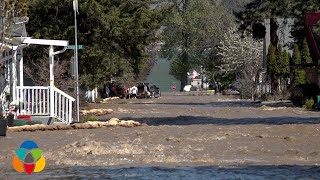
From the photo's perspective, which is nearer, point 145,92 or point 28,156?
point 28,156

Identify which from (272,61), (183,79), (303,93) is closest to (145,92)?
(272,61)

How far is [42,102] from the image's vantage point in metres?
28.7

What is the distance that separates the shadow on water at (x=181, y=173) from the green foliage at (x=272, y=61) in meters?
41.9

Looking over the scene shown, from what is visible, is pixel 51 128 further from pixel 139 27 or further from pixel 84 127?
pixel 139 27

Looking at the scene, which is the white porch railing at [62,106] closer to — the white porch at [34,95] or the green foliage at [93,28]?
the white porch at [34,95]

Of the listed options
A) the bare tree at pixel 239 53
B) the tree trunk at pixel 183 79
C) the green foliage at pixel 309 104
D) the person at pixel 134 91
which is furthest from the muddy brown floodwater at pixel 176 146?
the tree trunk at pixel 183 79

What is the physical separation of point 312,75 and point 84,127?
75.6 feet

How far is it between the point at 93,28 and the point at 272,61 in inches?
810

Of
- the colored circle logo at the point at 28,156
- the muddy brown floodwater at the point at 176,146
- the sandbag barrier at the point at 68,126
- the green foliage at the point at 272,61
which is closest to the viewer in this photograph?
the colored circle logo at the point at 28,156

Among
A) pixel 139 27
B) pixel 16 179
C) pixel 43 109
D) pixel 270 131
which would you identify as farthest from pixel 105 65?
pixel 16 179

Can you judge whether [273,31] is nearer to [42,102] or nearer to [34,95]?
[42,102]

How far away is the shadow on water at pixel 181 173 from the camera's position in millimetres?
13969

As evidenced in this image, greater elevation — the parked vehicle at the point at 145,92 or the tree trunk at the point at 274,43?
the tree trunk at the point at 274,43

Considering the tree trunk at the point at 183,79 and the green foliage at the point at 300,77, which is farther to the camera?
the tree trunk at the point at 183,79
